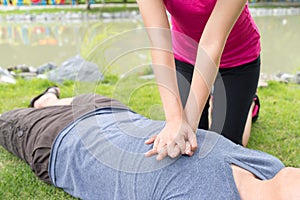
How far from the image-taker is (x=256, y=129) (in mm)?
2033

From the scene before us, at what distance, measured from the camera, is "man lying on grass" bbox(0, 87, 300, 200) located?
1.05 meters

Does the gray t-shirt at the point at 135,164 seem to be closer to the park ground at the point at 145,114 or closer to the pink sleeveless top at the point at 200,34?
the park ground at the point at 145,114

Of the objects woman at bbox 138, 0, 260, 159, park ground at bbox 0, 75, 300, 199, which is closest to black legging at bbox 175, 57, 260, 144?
woman at bbox 138, 0, 260, 159

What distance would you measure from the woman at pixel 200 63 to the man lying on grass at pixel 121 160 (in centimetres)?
7

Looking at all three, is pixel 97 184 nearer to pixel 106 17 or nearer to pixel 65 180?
pixel 65 180

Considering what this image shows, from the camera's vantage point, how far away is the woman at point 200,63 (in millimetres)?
1167

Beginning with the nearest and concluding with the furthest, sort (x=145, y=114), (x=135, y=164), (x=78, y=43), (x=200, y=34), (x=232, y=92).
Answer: (x=135, y=164) < (x=200, y=34) < (x=232, y=92) < (x=145, y=114) < (x=78, y=43)

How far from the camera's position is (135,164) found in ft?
3.92

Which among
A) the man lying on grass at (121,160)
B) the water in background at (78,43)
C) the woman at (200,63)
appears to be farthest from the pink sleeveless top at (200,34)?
the man lying on grass at (121,160)

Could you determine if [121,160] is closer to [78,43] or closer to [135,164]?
[135,164]

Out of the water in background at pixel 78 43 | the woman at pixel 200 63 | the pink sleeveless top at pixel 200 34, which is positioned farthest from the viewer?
the water in background at pixel 78 43

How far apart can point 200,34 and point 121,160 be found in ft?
2.20

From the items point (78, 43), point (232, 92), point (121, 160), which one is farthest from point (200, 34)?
point (78, 43)

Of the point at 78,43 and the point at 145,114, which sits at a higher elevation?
the point at 145,114
